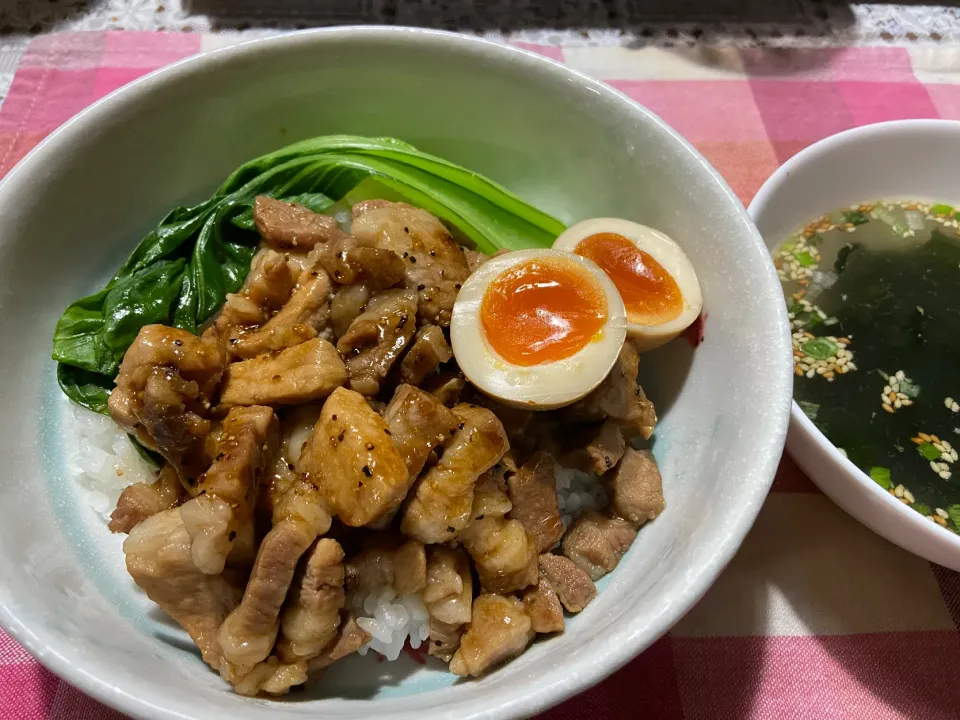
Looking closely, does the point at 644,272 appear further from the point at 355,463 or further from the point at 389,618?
the point at 389,618

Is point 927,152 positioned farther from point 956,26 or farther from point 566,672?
point 566,672

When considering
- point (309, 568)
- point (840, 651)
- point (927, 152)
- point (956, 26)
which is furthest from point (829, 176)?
point (309, 568)

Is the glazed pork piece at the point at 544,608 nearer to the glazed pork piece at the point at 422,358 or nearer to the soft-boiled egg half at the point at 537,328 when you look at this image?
the soft-boiled egg half at the point at 537,328

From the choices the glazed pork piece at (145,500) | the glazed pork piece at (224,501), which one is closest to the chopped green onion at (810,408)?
the glazed pork piece at (224,501)

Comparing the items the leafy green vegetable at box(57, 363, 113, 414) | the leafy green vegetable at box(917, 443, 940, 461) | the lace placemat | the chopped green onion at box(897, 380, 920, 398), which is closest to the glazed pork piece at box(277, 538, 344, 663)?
the leafy green vegetable at box(57, 363, 113, 414)

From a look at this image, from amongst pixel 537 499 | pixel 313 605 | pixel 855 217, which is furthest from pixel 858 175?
pixel 313 605
